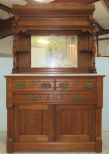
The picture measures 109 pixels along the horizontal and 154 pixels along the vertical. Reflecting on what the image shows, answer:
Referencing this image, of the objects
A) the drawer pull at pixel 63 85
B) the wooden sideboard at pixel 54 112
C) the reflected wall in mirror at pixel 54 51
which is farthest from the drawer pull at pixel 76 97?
the reflected wall in mirror at pixel 54 51

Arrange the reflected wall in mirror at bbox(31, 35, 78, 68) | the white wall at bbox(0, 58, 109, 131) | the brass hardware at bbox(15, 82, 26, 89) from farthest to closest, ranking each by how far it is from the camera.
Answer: the white wall at bbox(0, 58, 109, 131) < the reflected wall in mirror at bbox(31, 35, 78, 68) < the brass hardware at bbox(15, 82, 26, 89)

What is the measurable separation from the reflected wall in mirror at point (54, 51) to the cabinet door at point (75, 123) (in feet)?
2.41

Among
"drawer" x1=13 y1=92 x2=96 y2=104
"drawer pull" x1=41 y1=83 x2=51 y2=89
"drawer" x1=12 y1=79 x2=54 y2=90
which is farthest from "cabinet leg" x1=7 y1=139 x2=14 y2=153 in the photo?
"drawer pull" x1=41 y1=83 x2=51 y2=89

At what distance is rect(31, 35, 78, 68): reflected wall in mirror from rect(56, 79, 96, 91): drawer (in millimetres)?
586

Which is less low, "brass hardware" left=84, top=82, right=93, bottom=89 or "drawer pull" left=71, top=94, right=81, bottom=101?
"brass hardware" left=84, top=82, right=93, bottom=89

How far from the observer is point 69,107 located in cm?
289

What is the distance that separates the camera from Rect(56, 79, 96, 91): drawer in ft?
9.37

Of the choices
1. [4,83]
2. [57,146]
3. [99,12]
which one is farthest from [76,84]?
[99,12]

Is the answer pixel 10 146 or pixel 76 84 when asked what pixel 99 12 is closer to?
pixel 76 84

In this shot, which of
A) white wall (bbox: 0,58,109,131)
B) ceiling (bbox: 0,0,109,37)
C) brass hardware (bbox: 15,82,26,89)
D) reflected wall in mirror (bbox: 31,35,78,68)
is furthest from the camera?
ceiling (bbox: 0,0,109,37)

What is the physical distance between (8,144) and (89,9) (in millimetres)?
1890

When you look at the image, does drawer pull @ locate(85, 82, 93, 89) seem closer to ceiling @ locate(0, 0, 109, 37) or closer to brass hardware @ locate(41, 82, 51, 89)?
brass hardware @ locate(41, 82, 51, 89)

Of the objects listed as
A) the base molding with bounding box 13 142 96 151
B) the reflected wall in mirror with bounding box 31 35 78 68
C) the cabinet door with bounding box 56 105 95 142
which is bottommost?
the base molding with bounding box 13 142 96 151

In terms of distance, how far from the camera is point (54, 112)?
113 inches
